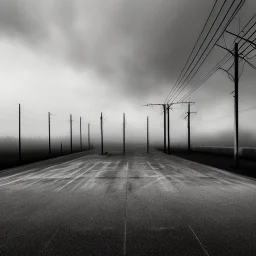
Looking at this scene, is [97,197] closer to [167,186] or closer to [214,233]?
[167,186]

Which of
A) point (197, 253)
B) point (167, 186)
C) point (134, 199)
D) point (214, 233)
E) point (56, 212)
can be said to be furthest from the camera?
point (167, 186)

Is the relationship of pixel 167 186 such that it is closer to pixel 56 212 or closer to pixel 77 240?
pixel 56 212

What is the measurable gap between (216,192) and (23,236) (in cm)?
793

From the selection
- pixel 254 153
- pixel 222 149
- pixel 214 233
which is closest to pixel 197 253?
A: pixel 214 233

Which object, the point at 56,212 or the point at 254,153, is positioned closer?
the point at 56,212

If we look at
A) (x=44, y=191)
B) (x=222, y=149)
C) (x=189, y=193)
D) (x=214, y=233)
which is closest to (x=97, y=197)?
(x=44, y=191)

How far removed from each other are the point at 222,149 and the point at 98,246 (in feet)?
110

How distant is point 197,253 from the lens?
380cm

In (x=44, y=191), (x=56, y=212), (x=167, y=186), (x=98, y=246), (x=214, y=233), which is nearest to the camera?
(x=98, y=246)

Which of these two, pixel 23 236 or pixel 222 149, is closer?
pixel 23 236

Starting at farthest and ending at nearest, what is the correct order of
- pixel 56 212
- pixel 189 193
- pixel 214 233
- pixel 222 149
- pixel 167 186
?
pixel 222 149 < pixel 167 186 < pixel 189 193 < pixel 56 212 < pixel 214 233

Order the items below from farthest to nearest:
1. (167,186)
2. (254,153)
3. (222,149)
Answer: (222,149) < (254,153) < (167,186)

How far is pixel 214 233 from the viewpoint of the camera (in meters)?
4.66

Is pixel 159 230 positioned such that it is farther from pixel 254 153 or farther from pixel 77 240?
pixel 254 153
